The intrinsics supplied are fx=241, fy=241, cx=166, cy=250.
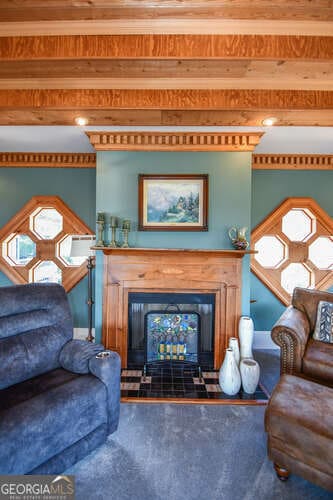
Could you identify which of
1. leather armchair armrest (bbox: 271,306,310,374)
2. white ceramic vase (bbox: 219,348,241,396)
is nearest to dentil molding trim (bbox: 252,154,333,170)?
leather armchair armrest (bbox: 271,306,310,374)

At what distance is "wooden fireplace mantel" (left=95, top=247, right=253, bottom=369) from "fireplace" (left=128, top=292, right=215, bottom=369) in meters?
0.06

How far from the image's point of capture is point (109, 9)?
1.33 meters

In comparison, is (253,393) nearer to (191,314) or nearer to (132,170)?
(191,314)

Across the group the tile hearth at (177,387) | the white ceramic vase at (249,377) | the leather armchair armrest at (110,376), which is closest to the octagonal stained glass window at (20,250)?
the tile hearth at (177,387)

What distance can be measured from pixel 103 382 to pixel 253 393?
1510 mm

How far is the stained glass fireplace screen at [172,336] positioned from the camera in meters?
2.71

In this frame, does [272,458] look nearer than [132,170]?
Yes

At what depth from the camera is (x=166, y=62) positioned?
168cm

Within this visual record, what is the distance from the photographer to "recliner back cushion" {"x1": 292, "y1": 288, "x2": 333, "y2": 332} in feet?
7.82

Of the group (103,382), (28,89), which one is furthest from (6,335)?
(28,89)

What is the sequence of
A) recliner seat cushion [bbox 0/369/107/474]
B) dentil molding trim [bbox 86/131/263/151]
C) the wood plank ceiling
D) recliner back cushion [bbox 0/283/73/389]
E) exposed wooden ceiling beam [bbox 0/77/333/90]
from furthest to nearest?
dentil molding trim [bbox 86/131/263/151] → exposed wooden ceiling beam [bbox 0/77/333/90] → recliner back cushion [bbox 0/283/73/389] → the wood plank ceiling → recliner seat cushion [bbox 0/369/107/474]

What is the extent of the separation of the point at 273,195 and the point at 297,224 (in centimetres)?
56

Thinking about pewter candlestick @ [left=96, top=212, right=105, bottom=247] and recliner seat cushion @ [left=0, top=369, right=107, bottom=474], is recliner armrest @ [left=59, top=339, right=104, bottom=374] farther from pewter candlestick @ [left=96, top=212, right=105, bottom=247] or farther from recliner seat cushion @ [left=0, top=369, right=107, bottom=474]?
pewter candlestick @ [left=96, top=212, right=105, bottom=247]

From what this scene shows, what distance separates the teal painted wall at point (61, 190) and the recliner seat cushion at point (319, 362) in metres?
2.67
